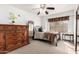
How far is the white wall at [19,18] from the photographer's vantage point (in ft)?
7.39

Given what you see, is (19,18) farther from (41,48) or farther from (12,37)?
(41,48)

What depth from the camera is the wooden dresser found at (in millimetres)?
2268

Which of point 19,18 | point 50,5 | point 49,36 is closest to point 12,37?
point 19,18

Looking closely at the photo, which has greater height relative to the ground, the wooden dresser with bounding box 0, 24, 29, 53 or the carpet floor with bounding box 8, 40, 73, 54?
the wooden dresser with bounding box 0, 24, 29, 53

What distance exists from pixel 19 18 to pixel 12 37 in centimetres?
38

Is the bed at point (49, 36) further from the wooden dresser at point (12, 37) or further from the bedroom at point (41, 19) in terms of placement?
the wooden dresser at point (12, 37)

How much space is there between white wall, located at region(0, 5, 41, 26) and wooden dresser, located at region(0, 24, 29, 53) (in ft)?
0.31

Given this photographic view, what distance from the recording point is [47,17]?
91.3 inches

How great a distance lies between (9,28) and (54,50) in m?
0.94

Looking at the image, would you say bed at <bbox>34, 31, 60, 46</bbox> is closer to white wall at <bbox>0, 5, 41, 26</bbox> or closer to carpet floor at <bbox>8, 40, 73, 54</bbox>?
carpet floor at <bbox>8, 40, 73, 54</bbox>

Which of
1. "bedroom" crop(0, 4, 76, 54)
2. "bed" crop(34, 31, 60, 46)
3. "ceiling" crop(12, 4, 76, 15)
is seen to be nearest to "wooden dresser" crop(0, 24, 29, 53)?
"bedroom" crop(0, 4, 76, 54)
